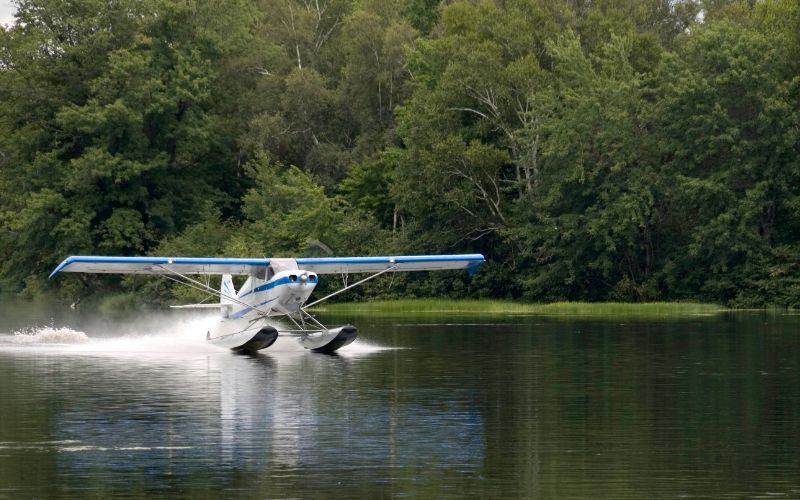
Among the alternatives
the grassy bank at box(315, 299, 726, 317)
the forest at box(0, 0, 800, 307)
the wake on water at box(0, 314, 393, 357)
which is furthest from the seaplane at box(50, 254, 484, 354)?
the forest at box(0, 0, 800, 307)

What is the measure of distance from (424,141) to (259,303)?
2331cm

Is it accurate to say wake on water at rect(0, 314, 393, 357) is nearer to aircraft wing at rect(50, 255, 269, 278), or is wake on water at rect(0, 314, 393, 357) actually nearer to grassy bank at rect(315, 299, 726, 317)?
aircraft wing at rect(50, 255, 269, 278)

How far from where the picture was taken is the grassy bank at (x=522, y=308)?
4284cm

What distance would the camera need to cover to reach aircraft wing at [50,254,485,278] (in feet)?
88.2

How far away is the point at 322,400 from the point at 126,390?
310 cm

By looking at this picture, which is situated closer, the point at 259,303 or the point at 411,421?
the point at 411,421

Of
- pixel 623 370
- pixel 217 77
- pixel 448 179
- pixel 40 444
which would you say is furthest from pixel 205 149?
pixel 40 444

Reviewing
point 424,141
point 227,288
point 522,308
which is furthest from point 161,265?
point 424,141

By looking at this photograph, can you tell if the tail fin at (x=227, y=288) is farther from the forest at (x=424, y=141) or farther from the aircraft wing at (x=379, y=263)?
the forest at (x=424, y=141)

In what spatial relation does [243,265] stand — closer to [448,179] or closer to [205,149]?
[448,179]

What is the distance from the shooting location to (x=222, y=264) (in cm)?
2761

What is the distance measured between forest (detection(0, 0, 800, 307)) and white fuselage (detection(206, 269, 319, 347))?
19449 mm

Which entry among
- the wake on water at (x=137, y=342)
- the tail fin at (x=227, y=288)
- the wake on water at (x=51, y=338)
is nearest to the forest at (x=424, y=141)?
the wake on water at (x=137, y=342)

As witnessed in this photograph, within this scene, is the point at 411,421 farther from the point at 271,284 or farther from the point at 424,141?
the point at 424,141
